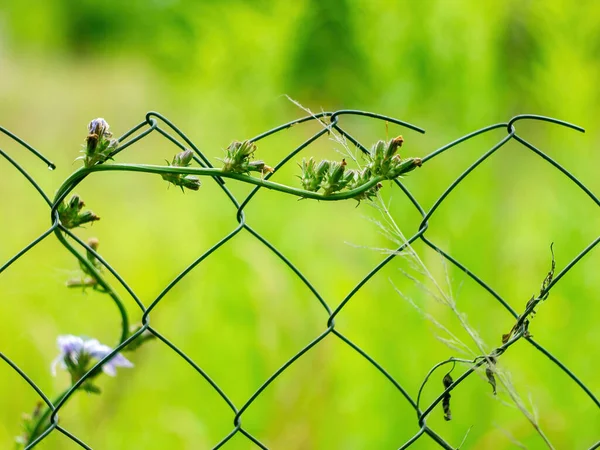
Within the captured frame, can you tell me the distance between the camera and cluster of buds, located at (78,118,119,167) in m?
0.44

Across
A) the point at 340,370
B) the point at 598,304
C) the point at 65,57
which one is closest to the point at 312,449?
the point at 340,370

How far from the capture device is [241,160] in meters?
0.44

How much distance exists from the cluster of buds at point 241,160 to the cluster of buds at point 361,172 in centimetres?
3

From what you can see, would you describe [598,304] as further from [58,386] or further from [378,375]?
[58,386]

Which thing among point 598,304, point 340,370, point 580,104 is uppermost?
point 580,104

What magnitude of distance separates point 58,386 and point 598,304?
0.75 meters

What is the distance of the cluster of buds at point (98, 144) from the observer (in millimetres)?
443

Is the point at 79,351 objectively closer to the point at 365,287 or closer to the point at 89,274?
the point at 89,274

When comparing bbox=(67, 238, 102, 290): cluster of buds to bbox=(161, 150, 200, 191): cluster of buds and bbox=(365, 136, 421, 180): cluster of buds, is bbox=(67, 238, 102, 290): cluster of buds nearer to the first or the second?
bbox=(161, 150, 200, 191): cluster of buds

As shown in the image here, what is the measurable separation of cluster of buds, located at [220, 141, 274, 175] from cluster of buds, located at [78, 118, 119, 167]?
74 mm

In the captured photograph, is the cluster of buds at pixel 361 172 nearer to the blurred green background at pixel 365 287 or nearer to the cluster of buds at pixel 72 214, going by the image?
the cluster of buds at pixel 72 214

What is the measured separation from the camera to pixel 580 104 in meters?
1.04

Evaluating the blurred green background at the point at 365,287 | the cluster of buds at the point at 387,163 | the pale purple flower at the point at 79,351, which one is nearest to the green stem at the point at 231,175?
the cluster of buds at the point at 387,163

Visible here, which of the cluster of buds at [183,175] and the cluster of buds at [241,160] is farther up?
the cluster of buds at [183,175]
